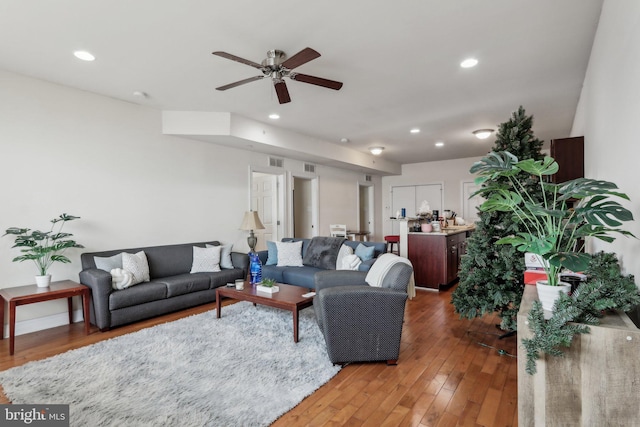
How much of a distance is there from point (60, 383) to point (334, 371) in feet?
6.77

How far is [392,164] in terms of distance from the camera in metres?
8.96

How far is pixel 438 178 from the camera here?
888 centimetres

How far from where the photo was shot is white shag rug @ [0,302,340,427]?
1993mm

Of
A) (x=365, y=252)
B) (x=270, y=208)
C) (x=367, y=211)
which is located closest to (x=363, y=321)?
(x=365, y=252)

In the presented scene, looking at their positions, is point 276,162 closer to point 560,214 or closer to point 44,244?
point 44,244

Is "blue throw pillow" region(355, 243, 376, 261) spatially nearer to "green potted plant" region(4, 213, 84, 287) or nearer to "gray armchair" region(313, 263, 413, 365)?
"gray armchair" region(313, 263, 413, 365)

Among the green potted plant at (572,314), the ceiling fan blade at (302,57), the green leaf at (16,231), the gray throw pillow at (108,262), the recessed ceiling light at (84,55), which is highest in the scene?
the recessed ceiling light at (84,55)

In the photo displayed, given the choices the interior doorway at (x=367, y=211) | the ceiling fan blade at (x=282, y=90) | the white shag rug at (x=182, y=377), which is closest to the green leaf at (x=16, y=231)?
the white shag rug at (x=182, y=377)

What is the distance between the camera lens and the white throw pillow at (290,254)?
495 cm

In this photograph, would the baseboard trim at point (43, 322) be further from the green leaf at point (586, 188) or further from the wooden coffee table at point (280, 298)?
the green leaf at point (586, 188)

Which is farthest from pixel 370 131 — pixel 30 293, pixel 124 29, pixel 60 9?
pixel 30 293

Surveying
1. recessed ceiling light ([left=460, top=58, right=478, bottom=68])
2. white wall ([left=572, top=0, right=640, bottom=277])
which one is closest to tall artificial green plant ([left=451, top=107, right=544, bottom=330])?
white wall ([left=572, top=0, right=640, bottom=277])

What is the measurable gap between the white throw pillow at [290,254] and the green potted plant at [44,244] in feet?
8.46

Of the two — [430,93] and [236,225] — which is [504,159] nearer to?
[430,93]
